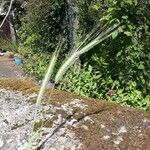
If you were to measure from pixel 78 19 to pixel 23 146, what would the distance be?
683 centimetres

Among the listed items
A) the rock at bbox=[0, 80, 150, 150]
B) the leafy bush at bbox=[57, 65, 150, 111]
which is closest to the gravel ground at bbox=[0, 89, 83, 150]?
the rock at bbox=[0, 80, 150, 150]

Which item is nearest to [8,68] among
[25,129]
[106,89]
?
[106,89]

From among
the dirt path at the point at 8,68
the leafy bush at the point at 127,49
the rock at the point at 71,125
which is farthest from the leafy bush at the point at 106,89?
the dirt path at the point at 8,68

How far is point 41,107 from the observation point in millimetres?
3537

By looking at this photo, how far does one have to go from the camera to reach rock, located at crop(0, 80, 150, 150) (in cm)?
314

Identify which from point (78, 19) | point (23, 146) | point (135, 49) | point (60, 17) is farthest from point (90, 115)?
point (60, 17)

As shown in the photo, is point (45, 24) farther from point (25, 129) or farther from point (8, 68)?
point (25, 129)

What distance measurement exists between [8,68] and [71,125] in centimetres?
1840

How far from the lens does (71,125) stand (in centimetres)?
330

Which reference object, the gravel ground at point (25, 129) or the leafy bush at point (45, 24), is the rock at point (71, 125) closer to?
the gravel ground at point (25, 129)

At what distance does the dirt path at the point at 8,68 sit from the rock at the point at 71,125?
13.9 m

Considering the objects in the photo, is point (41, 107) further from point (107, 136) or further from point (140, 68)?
point (140, 68)

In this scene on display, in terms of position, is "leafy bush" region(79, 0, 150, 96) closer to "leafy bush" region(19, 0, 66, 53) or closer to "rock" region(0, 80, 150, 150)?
"rock" region(0, 80, 150, 150)

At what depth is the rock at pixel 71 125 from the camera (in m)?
3.14
